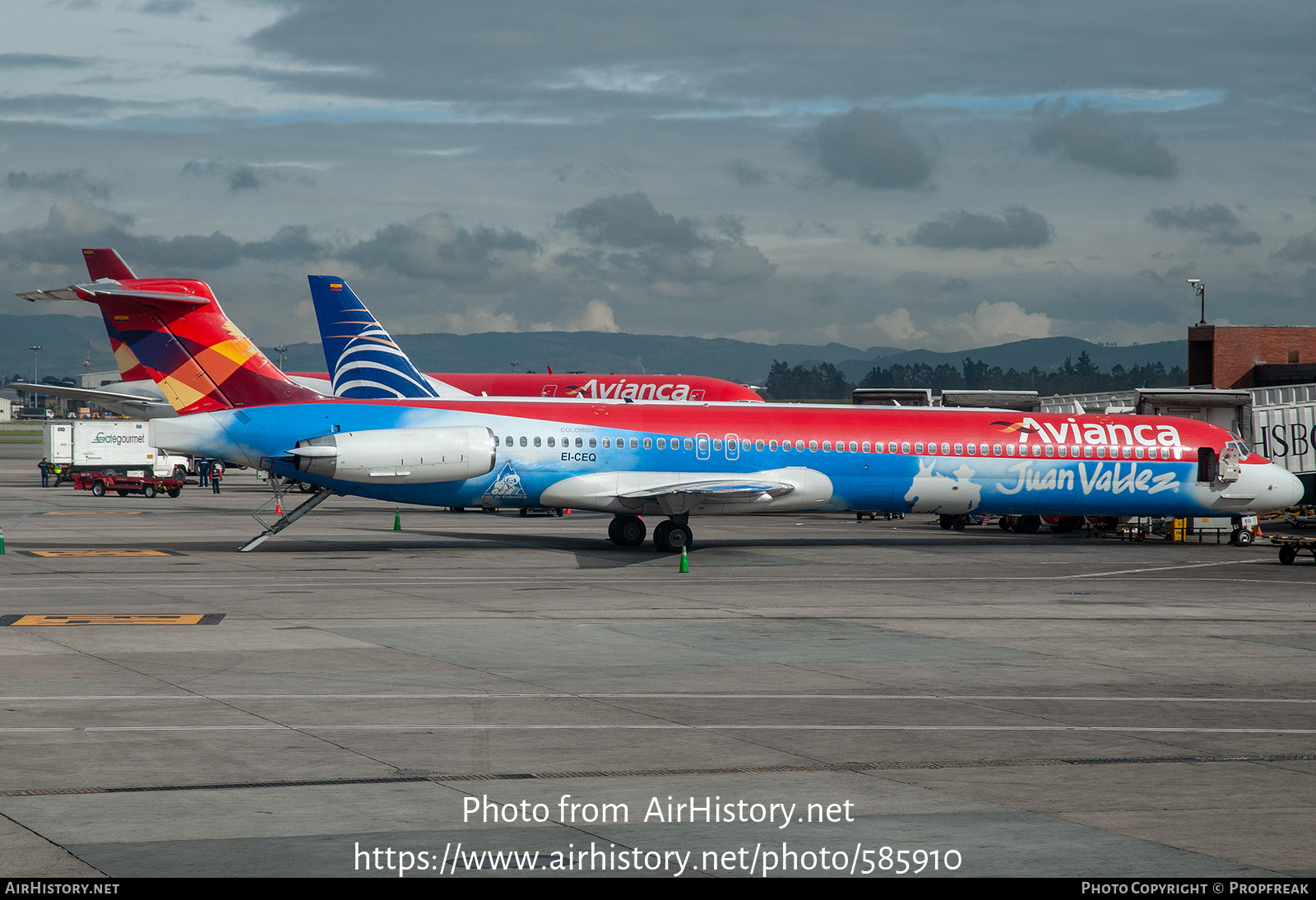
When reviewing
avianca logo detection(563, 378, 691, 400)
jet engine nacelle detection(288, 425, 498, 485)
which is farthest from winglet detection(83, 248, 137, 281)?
avianca logo detection(563, 378, 691, 400)

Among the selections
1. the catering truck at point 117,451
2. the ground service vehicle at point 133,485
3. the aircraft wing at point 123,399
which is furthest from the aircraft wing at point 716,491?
the catering truck at point 117,451

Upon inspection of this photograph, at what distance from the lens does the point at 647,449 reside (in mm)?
36750

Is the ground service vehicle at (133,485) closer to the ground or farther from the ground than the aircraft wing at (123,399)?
closer to the ground

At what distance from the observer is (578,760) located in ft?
40.5

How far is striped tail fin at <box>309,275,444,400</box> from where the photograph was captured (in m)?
43.5

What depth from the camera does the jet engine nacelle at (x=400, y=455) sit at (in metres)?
34.0

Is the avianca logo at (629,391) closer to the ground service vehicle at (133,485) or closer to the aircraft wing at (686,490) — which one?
the ground service vehicle at (133,485)

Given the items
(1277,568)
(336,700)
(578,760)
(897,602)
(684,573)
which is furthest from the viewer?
(1277,568)

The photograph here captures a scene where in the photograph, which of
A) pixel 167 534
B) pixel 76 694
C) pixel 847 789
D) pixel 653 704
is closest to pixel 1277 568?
pixel 653 704

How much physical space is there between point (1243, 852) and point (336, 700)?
10.2 meters

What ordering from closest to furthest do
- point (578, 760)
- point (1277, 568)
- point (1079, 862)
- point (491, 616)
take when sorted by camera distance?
point (1079, 862)
point (578, 760)
point (491, 616)
point (1277, 568)

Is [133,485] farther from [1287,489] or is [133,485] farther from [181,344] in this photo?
[1287,489]

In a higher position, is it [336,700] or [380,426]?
[380,426]

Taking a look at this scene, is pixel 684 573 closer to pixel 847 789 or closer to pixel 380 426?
pixel 380 426
